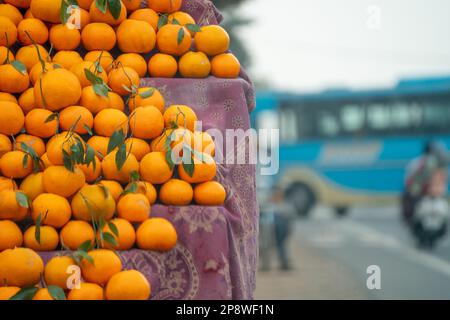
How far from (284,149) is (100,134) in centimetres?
1585

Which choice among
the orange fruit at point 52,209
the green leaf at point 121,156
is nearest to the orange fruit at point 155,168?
the green leaf at point 121,156

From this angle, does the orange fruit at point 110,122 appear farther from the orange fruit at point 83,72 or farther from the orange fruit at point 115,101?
the orange fruit at point 83,72

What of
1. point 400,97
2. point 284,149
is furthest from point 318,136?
point 400,97

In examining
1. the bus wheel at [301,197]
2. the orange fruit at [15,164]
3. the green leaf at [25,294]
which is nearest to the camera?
the green leaf at [25,294]

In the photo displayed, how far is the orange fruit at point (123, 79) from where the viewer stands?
3.43 meters

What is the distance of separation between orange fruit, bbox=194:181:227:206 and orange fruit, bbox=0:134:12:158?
31.5 inches

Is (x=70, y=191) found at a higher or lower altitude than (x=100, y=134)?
lower

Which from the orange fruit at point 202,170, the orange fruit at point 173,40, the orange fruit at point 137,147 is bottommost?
the orange fruit at point 202,170

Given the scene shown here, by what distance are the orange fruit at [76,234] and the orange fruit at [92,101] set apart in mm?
539

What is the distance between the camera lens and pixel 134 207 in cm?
313

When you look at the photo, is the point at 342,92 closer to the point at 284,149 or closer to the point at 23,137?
the point at 284,149
